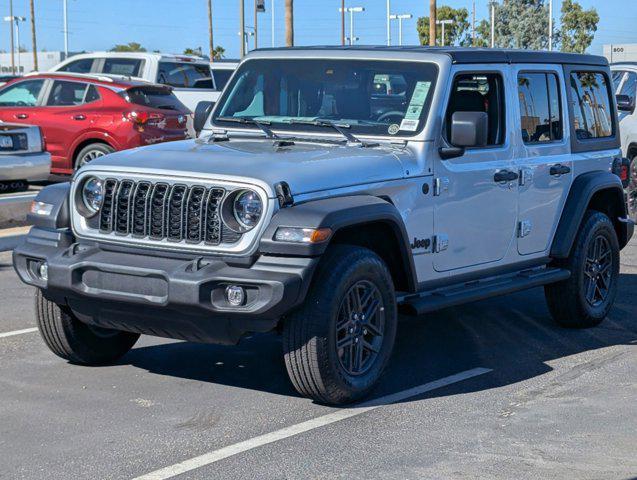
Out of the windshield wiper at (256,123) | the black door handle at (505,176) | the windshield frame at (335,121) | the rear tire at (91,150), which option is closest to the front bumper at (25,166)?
the rear tire at (91,150)

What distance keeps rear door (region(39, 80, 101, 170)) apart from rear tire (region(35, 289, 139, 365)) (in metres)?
→ 10.2

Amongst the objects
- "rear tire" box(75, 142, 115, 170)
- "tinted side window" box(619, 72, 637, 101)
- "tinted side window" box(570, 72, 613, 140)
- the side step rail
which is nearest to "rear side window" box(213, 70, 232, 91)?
"rear tire" box(75, 142, 115, 170)

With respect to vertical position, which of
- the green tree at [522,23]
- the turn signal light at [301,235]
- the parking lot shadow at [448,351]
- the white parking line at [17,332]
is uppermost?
the green tree at [522,23]

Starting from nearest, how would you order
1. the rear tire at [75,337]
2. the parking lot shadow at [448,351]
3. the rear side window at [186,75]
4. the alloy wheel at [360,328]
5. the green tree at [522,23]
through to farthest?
the alloy wheel at [360,328] → the rear tire at [75,337] → the parking lot shadow at [448,351] → the rear side window at [186,75] → the green tree at [522,23]

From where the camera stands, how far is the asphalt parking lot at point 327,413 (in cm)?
530

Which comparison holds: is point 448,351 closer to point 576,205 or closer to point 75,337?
point 576,205

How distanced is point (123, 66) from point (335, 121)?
49.9 ft

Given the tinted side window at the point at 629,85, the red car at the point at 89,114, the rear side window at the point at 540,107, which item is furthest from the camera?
the red car at the point at 89,114

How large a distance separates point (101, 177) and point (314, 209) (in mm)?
1251

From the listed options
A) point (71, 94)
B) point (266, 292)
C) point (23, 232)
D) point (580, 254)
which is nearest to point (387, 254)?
point (266, 292)

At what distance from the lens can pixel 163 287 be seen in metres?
5.88

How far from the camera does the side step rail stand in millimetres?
6847

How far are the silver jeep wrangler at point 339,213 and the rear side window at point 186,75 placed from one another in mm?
14363

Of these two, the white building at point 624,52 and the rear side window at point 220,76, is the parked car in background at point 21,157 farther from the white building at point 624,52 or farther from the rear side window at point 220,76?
the white building at point 624,52
